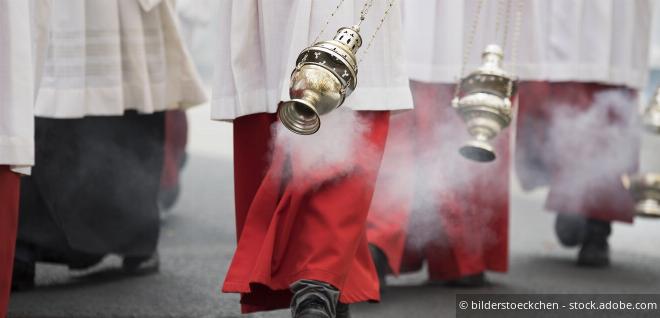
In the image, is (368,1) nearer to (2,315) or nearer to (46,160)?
(2,315)

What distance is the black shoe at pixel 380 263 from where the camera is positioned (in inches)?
161

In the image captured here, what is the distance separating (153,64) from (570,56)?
5.63ft

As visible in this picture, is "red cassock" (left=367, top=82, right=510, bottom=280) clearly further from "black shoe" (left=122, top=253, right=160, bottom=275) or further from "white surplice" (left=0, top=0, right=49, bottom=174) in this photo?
"white surplice" (left=0, top=0, right=49, bottom=174)

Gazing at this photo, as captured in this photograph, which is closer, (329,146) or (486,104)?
(329,146)

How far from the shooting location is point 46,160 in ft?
14.4

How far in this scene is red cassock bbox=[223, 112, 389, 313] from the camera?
314cm

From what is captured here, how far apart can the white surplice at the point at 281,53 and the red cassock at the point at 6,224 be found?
24.8 inches

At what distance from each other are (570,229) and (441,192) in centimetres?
99

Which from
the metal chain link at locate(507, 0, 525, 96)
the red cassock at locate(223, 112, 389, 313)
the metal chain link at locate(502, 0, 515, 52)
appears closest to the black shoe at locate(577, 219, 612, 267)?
the metal chain link at locate(507, 0, 525, 96)

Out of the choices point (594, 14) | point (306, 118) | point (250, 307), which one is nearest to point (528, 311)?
point (250, 307)

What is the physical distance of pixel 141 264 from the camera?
459 centimetres

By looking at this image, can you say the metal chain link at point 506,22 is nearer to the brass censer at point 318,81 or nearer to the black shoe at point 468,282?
the black shoe at point 468,282

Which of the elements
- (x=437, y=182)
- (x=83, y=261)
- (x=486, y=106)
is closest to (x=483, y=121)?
(x=486, y=106)

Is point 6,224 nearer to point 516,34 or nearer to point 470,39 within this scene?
point 470,39
